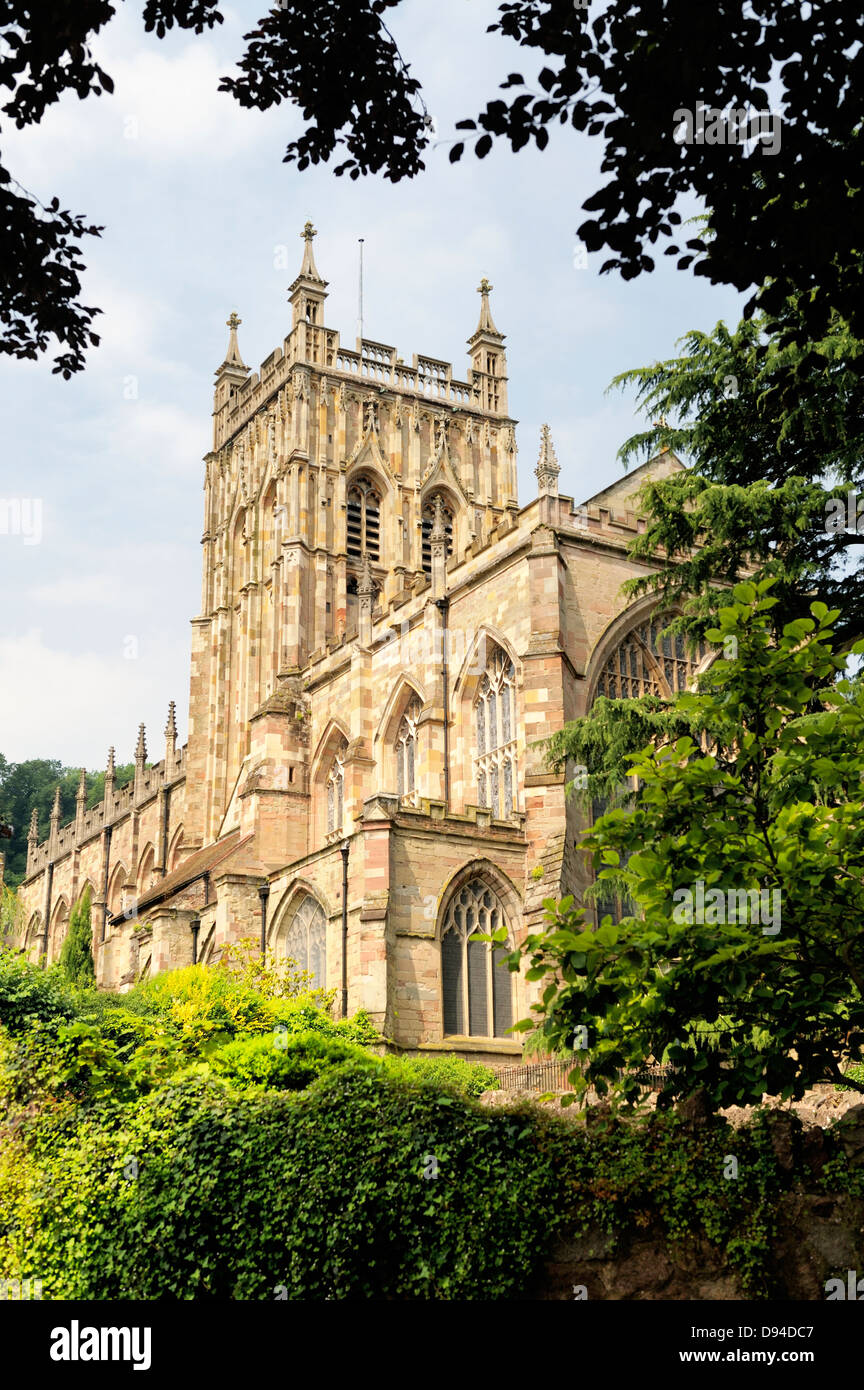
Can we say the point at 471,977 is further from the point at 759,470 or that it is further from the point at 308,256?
the point at 308,256

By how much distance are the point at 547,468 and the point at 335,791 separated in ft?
39.1

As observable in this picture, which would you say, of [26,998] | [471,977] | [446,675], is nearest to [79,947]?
[446,675]

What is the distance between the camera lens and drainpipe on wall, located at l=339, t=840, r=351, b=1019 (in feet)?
89.4

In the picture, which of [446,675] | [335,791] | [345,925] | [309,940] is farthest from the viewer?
[335,791]

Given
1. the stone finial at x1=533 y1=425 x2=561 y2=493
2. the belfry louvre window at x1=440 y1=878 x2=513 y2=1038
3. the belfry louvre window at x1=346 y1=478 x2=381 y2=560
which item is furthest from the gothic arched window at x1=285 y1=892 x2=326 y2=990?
the belfry louvre window at x1=346 y1=478 x2=381 y2=560

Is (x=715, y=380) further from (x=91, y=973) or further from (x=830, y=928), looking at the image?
(x=91, y=973)

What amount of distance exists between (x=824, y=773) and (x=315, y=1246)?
6769mm

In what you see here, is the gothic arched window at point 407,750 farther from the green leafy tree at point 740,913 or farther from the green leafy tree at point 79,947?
the green leafy tree at point 740,913

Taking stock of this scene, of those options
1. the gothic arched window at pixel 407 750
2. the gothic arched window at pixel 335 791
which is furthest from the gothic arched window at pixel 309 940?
the gothic arched window at pixel 335 791

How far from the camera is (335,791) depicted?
129 ft

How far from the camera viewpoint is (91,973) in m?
47.5

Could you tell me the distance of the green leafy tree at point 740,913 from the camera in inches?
382

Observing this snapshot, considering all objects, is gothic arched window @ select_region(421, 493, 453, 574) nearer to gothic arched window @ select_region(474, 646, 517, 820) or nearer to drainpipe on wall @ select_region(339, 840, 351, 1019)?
gothic arched window @ select_region(474, 646, 517, 820)
